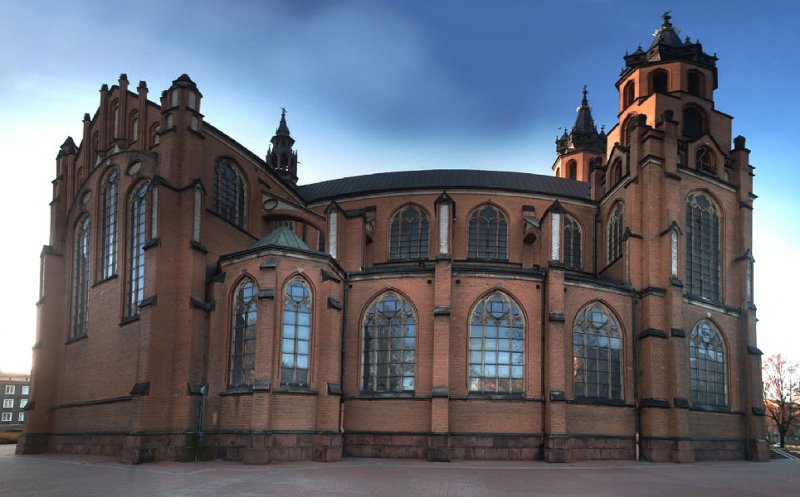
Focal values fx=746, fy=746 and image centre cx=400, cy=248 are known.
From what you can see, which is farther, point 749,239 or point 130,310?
point 749,239

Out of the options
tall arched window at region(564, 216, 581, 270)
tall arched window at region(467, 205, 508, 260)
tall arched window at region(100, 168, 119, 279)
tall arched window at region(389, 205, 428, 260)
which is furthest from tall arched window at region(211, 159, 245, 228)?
tall arched window at region(564, 216, 581, 270)

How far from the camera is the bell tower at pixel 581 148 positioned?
6222 centimetres

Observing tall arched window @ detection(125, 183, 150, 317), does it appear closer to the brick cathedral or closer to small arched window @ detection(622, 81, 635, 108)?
the brick cathedral

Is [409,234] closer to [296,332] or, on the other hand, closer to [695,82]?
[296,332]

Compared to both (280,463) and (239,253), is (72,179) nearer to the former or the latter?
(239,253)

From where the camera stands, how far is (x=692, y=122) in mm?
42312

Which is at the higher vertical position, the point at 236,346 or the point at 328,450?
the point at 236,346

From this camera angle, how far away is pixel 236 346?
3094cm

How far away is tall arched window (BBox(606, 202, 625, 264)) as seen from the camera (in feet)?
131

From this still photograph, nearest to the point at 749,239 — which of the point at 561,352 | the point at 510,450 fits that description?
the point at 561,352

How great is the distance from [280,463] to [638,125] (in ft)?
80.9

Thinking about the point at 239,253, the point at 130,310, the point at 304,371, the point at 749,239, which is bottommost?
the point at 304,371

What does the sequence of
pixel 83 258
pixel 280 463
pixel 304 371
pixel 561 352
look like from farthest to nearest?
pixel 83 258
pixel 561 352
pixel 304 371
pixel 280 463

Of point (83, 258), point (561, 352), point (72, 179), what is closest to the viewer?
point (561, 352)
